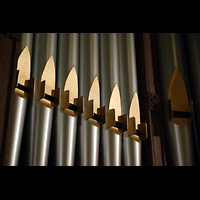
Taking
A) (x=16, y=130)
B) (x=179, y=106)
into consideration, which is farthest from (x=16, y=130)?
(x=179, y=106)

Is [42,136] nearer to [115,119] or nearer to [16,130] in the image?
[16,130]

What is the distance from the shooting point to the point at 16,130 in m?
0.93

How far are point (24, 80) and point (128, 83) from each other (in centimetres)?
74

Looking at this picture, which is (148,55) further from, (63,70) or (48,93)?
(48,93)

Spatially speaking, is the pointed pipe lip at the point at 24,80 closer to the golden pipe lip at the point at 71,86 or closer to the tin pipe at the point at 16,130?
the golden pipe lip at the point at 71,86

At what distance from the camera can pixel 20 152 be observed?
962 mm

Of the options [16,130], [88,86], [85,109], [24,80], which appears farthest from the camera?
[88,86]

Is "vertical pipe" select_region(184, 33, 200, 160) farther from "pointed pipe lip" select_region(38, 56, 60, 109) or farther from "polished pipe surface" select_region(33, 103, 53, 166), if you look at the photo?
"pointed pipe lip" select_region(38, 56, 60, 109)

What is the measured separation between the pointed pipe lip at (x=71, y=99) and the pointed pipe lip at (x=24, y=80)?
0.08m

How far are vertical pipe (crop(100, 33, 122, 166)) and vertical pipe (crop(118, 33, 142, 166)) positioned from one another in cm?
4

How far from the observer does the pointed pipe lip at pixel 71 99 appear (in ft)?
2.23

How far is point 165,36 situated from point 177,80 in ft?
2.58
